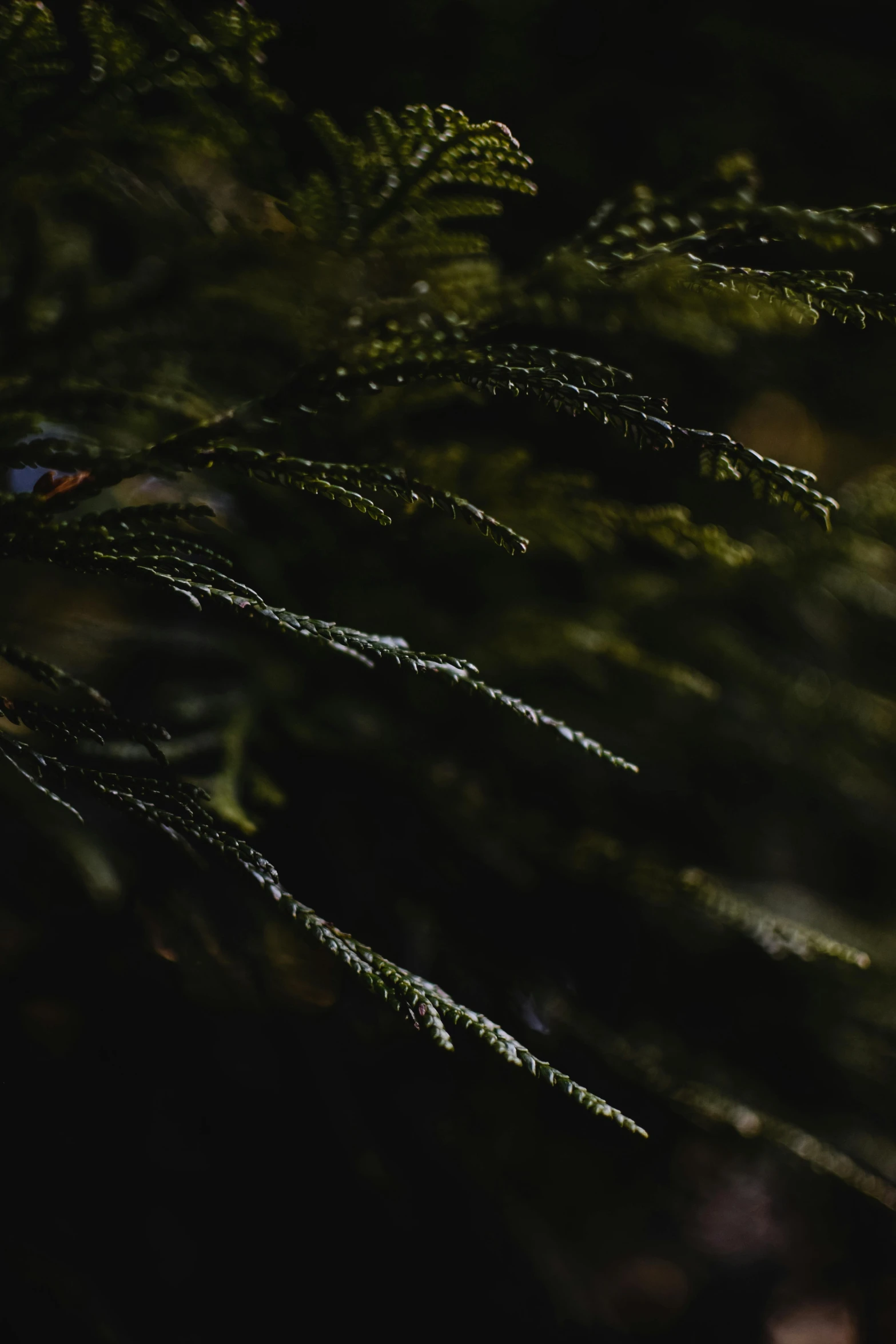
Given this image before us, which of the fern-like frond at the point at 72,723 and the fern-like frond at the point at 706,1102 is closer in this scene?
the fern-like frond at the point at 72,723

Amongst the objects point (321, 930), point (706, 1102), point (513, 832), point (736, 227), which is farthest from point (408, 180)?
point (706, 1102)

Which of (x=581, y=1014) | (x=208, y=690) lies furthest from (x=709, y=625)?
(x=208, y=690)

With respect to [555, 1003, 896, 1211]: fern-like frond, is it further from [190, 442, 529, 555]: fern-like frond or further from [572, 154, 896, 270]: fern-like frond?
[572, 154, 896, 270]: fern-like frond

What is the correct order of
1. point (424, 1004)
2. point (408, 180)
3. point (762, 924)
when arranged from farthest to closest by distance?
point (762, 924), point (408, 180), point (424, 1004)

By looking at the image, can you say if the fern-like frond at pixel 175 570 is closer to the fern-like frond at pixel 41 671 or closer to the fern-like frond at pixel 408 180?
the fern-like frond at pixel 41 671

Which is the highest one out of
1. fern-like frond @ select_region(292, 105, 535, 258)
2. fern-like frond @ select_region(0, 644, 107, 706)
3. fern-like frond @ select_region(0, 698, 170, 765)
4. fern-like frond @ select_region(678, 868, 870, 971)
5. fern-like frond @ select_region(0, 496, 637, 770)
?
fern-like frond @ select_region(292, 105, 535, 258)

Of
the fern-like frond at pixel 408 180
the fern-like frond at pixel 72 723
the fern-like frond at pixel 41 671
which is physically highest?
the fern-like frond at pixel 408 180

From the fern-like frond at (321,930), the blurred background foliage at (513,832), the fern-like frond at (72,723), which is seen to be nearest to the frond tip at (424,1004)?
the fern-like frond at (321,930)

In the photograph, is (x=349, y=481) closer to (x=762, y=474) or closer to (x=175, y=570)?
(x=175, y=570)

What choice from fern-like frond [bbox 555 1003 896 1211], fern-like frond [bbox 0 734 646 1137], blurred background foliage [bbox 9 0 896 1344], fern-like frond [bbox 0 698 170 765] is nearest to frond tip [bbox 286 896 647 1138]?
fern-like frond [bbox 0 734 646 1137]
